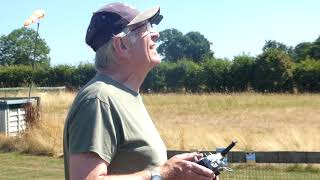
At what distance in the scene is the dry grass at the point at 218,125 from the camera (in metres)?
13.4

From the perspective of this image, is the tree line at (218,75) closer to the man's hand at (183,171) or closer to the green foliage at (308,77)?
the green foliage at (308,77)

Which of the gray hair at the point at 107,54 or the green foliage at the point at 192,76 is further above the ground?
the green foliage at the point at 192,76

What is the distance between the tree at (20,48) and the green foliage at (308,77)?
60503 millimetres

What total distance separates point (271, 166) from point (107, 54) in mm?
8762

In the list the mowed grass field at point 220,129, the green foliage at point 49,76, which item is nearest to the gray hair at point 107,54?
the mowed grass field at point 220,129

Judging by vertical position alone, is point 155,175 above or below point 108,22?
below

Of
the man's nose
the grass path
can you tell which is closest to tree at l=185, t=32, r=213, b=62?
the grass path

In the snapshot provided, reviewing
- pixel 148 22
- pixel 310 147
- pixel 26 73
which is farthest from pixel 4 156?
pixel 26 73

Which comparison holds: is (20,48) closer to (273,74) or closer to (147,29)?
(273,74)

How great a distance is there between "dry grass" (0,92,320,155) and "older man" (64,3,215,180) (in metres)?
9.92

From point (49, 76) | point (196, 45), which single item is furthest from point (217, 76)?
point (196, 45)

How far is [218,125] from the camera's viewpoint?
770 inches

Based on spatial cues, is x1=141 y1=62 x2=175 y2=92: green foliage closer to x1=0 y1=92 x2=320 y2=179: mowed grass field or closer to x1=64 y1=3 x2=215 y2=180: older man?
x1=0 y1=92 x2=320 y2=179: mowed grass field

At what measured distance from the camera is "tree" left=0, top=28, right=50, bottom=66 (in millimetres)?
95062
